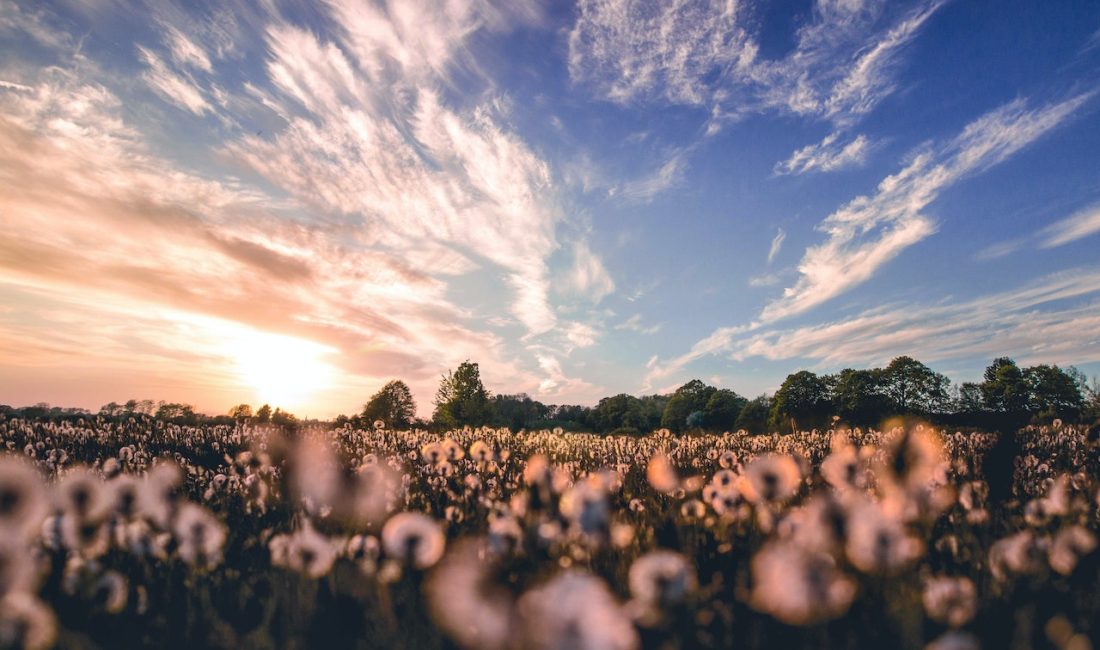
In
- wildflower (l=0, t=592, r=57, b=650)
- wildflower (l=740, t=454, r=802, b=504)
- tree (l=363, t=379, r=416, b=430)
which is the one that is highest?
tree (l=363, t=379, r=416, b=430)

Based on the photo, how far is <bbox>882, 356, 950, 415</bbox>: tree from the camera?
57.0 metres

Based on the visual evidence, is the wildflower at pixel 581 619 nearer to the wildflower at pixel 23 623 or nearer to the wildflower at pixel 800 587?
the wildflower at pixel 800 587

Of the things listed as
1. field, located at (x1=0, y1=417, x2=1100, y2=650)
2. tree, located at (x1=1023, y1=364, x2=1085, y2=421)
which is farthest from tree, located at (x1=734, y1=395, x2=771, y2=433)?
field, located at (x1=0, y1=417, x2=1100, y2=650)

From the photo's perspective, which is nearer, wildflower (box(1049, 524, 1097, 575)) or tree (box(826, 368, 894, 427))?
wildflower (box(1049, 524, 1097, 575))

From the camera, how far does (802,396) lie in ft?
194

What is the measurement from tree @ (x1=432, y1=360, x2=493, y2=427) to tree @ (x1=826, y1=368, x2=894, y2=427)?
3661 cm

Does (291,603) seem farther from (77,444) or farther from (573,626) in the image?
(77,444)

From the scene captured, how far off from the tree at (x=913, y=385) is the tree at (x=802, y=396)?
20.8 ft

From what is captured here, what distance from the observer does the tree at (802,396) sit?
57250 millimetres

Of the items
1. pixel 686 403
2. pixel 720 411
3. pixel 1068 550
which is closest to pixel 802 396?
pixel 720 411

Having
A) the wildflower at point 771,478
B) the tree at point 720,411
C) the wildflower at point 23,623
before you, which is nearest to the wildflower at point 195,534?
the wildflower at point 23,623

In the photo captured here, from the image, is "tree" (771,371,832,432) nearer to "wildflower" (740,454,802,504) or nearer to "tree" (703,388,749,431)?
"tree" (703,388,749,431)

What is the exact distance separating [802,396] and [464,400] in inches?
1498

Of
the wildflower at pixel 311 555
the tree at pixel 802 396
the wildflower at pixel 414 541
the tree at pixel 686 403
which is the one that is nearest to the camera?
the wildflower at pixel 414 541
